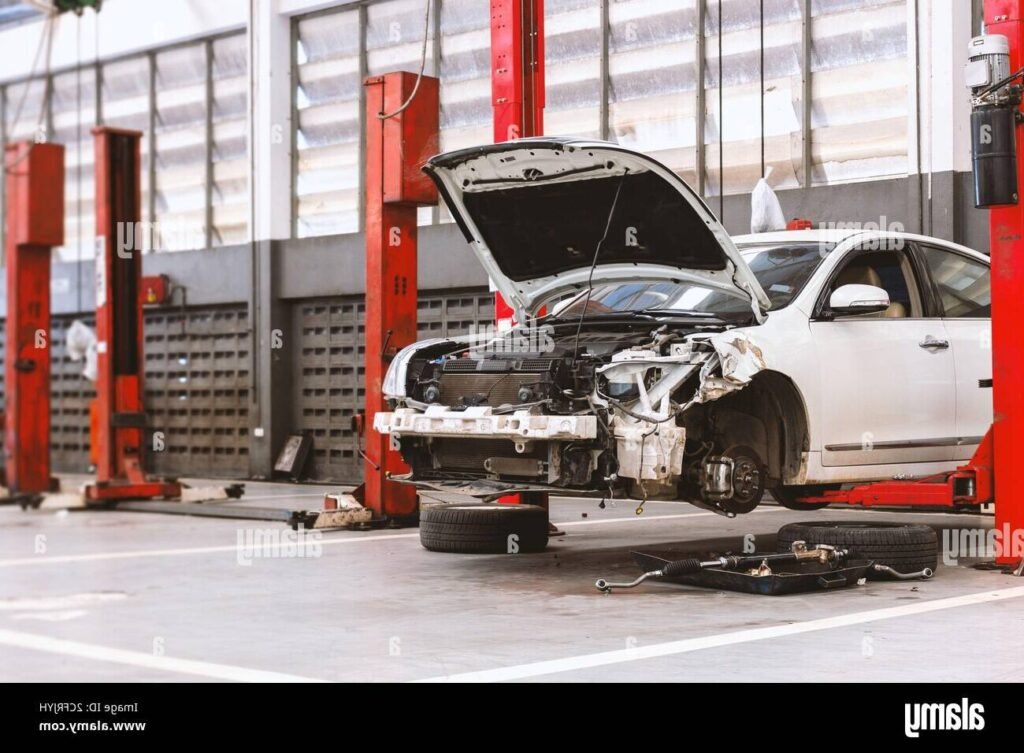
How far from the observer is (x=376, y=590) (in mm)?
7277

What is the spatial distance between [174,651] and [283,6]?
14.2m

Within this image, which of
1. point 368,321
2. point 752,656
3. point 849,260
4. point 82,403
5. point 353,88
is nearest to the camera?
point 752,656

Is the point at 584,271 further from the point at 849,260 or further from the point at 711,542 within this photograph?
the point at 711,542

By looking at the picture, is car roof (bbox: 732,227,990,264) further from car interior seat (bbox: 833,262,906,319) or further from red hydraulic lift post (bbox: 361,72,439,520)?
red hydraulic lift post (bbox: 361,72,439,520)

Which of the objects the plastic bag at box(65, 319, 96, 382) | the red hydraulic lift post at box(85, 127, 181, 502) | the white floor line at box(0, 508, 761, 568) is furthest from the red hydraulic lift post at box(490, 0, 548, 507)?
the plastic bag at box(65, 319, 96, 382)

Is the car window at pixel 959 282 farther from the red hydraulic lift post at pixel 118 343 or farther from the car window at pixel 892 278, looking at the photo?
the red hydraulic lift post at pixel 118 343

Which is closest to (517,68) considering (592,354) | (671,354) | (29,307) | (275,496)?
(592,354)

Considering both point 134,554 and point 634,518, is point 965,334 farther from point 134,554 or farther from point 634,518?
point 134,554

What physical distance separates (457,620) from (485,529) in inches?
106

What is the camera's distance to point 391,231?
10867mm

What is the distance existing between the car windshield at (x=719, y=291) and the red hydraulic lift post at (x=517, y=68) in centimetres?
184

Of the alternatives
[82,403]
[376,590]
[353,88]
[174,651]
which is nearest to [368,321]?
[376,590]

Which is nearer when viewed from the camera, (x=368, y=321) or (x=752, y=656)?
(x=752, y=656)

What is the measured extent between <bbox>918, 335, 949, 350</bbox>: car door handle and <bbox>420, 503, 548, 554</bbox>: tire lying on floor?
8.67 feet
